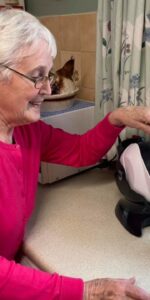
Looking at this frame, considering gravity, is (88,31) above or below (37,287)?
above

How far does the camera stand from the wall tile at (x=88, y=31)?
125cm

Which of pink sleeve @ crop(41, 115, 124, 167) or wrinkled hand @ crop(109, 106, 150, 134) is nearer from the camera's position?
wrinkled hand @ crop(109, 106, 150, 134)

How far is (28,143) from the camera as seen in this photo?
0.93 metres

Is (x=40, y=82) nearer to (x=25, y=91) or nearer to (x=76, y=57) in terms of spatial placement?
(x=25, y=91)

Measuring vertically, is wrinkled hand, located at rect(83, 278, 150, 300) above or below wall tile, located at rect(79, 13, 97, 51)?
below

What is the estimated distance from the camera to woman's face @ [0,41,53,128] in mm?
719

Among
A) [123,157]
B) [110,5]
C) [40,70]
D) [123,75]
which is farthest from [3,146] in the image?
[110,5]

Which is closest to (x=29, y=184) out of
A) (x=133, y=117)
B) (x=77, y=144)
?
(x=77, y=144)

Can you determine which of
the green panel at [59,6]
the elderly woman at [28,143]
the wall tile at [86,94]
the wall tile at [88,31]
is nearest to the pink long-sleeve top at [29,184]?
the elderly woman at [28,143]

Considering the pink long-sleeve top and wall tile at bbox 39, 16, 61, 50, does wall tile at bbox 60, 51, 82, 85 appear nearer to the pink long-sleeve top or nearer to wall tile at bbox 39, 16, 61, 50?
wall tile at bbox 39, 16, 61, 50

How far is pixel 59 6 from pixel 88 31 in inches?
10.0

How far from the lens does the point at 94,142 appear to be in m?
1.02

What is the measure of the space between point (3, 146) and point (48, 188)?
0.40 m

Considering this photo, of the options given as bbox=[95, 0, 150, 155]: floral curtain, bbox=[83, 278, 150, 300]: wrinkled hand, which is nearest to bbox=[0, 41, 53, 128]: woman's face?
bbox=[95, 0, 150, 155]: floral curtain
